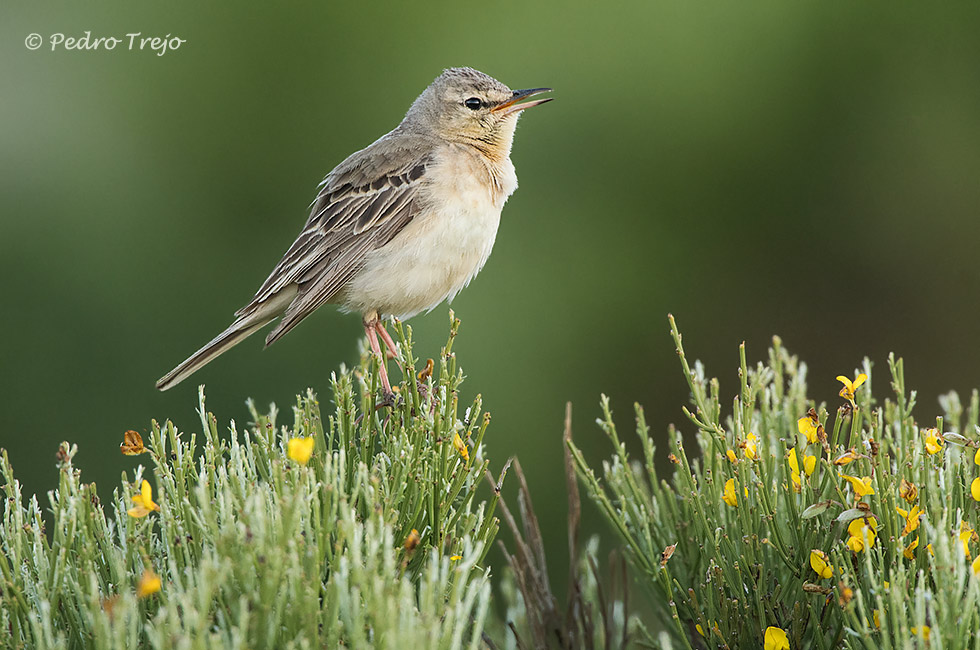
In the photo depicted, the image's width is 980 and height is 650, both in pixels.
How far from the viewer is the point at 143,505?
75.0 inches

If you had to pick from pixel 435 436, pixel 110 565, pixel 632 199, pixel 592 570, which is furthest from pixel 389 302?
pixel 632 199

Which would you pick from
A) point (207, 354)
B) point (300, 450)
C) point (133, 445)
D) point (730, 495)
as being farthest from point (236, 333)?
point (730, 495)

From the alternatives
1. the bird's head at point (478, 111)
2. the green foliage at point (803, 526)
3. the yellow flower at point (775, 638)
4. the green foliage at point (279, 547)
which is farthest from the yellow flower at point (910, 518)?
the bird's head at point (478, 111)

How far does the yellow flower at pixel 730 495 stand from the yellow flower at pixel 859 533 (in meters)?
0.26

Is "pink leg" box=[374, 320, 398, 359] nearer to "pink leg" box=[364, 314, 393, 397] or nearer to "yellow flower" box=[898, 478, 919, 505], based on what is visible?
"pink leg" box=[364, 314, 393, 397]

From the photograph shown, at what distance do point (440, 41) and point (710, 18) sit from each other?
142 cm

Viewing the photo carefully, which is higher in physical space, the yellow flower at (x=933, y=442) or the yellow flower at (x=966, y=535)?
the yellow flower at (x=933, y=442)

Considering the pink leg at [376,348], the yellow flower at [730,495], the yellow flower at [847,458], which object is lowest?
the yellow flower at [730,495]

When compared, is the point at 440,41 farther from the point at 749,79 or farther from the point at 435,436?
the point at 435,436

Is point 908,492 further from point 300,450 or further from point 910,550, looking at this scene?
point 300,450

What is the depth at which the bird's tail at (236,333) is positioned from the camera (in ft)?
10.5

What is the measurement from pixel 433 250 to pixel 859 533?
1948 millimetres

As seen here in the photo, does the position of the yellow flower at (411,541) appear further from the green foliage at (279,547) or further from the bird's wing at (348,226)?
the bird's wing at (348,226)

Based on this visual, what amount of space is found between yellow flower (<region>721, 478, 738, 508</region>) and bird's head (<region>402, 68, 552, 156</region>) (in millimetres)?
2069
